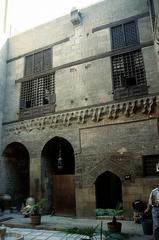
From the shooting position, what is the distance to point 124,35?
13258 mm

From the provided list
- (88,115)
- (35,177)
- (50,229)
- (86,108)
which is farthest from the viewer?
(35,177)

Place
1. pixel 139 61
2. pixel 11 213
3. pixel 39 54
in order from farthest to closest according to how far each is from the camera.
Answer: pixel 39 54 < pixel 11 213 < pixel 139 61

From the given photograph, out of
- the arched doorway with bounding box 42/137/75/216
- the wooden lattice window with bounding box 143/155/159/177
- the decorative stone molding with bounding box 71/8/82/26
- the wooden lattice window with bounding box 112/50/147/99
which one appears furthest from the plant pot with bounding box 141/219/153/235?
the decorative stone molding with bounding box 71/8/82/26

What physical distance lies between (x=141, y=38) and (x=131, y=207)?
859 cm

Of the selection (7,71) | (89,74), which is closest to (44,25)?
(7,71)

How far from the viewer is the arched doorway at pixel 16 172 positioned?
15008mm

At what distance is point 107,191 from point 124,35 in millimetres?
8995

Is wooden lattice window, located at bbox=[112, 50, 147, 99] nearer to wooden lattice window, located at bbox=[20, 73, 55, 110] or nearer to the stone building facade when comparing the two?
the stone building facade

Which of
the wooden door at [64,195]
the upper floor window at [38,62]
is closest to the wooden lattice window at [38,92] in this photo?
the upper floor window at [38,62]

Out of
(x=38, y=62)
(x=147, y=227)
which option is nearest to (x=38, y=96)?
(x=38, y=62)

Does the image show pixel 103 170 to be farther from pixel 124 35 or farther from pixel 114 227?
pixel 124 35

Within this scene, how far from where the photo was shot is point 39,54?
15.7 metres

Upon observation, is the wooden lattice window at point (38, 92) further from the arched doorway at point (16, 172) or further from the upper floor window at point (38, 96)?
the arched doorway at point (16, 172)

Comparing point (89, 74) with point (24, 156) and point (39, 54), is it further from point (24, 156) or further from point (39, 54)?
point (24, 156)
